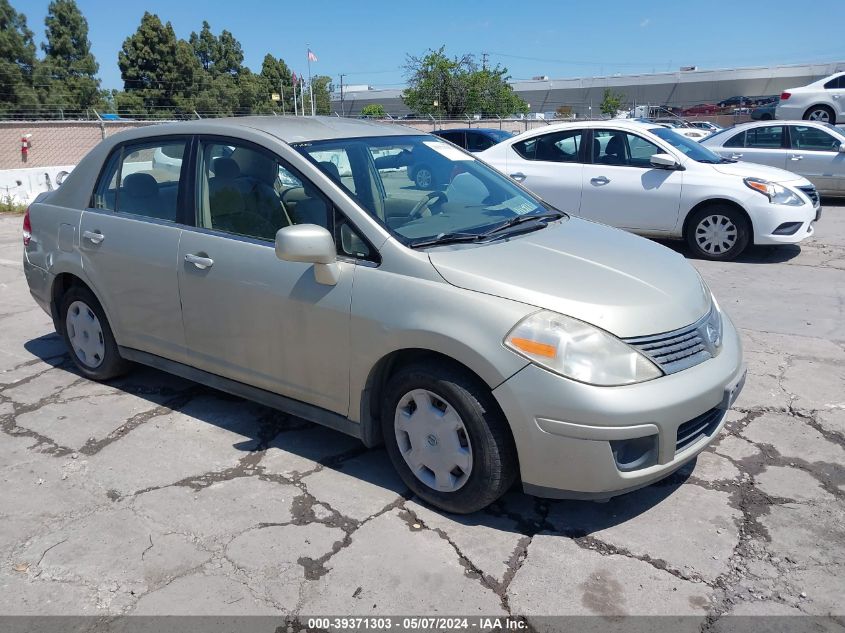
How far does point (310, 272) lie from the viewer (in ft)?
11.1

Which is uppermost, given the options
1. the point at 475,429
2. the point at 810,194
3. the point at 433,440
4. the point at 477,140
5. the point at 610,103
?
the point at 610,103

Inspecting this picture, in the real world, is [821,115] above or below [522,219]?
above

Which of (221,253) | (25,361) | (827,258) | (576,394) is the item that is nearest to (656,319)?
(576,394)

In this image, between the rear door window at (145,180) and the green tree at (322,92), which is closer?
the rear door window at (145,180)

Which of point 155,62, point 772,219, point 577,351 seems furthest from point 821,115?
point 155,62

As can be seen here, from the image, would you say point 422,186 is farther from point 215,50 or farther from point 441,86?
point 215,50

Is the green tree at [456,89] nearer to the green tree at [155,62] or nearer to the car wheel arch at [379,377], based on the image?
the green tree at [155,62]

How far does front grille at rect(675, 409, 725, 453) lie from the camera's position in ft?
9.64

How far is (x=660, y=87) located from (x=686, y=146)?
226 ft

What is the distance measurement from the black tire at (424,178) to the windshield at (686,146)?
18.5ft

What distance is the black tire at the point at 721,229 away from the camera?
8.15 m

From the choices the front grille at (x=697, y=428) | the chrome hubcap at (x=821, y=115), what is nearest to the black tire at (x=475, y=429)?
the front grille at (x=697, y=428)

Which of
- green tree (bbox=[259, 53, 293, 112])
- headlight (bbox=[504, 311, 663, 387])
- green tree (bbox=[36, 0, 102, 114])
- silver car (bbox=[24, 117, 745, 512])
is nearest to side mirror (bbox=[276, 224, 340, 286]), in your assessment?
silver car (bbox=[24, 117, 745, 512])

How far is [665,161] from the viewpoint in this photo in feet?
27.5
